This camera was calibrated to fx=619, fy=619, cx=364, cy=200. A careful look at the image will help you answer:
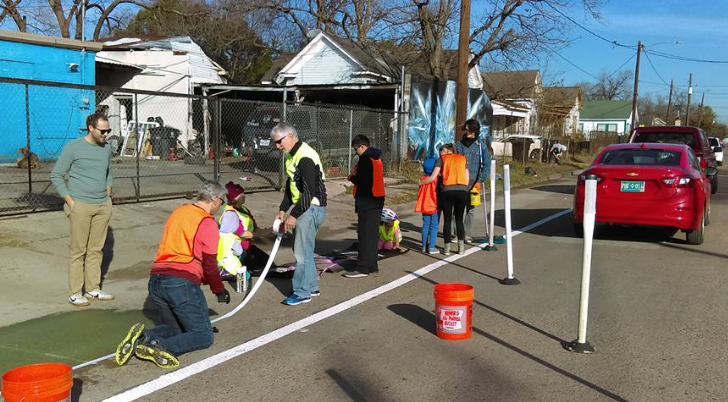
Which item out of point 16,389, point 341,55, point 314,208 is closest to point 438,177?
point 314,208

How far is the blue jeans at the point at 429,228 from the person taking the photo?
898cm

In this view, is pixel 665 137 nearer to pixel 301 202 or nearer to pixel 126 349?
pixel 301 202

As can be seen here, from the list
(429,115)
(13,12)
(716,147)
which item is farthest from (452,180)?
(13,12)

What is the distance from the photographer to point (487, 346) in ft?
16.6

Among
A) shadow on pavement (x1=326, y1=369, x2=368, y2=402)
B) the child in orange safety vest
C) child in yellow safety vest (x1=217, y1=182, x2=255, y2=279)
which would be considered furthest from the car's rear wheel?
shadow on pavement (x1=326, y1=369, x2=368, y2=402)

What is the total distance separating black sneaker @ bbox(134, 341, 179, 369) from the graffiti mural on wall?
17.2m

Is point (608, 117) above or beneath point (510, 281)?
above

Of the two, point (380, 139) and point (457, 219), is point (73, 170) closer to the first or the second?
point (457, 219)

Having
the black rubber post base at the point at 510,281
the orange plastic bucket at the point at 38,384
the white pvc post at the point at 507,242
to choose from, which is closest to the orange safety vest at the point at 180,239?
the orange plastic bucket at the point at 38,384

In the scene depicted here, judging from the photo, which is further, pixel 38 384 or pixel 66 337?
pixel 66 337

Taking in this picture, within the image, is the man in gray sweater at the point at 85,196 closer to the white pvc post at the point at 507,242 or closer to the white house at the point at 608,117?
the white pvc post at the point at 507,242

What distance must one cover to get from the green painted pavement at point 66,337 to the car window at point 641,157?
763 centimetres

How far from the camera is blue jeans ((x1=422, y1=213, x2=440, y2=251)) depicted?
8984mm

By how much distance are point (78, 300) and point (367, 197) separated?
10.8 feet
